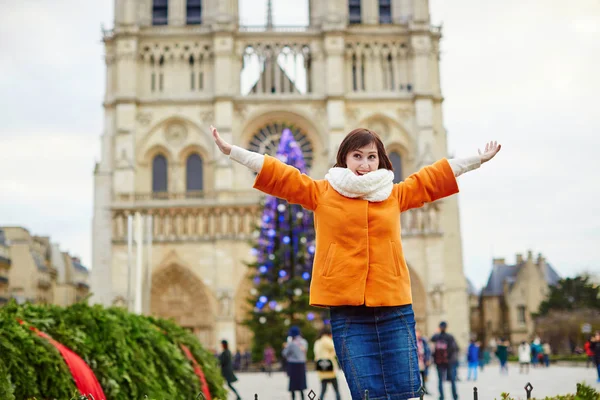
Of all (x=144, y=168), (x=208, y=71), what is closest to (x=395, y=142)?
(x=208, y=71)

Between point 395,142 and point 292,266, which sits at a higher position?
point 395,142

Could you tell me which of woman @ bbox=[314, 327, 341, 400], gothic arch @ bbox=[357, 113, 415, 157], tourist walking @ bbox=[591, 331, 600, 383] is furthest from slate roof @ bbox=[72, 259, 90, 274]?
woman @ bbox=[314, 327, 341, 400]

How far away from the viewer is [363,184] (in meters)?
Result: 3.53

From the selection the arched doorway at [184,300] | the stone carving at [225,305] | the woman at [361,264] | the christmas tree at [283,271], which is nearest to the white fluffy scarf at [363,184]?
the woman at [361,264]

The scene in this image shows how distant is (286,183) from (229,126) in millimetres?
30317

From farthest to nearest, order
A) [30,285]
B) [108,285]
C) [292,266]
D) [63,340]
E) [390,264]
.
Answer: [30,285], [108,285], [292,266], [63,340], [390,264]

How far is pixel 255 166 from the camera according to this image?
3.66 meters

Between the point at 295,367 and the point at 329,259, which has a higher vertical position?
the point at 329,259

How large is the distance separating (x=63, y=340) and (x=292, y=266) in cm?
1688

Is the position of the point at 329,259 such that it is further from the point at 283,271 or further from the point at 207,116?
the point at 207,116

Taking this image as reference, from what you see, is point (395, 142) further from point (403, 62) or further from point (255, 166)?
point (255, 166)

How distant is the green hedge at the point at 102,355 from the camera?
16.5 ft

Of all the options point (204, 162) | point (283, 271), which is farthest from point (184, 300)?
point (283, 271)

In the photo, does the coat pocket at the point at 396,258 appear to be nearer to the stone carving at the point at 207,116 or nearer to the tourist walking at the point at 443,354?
the tourist walking at the point at 443,354
